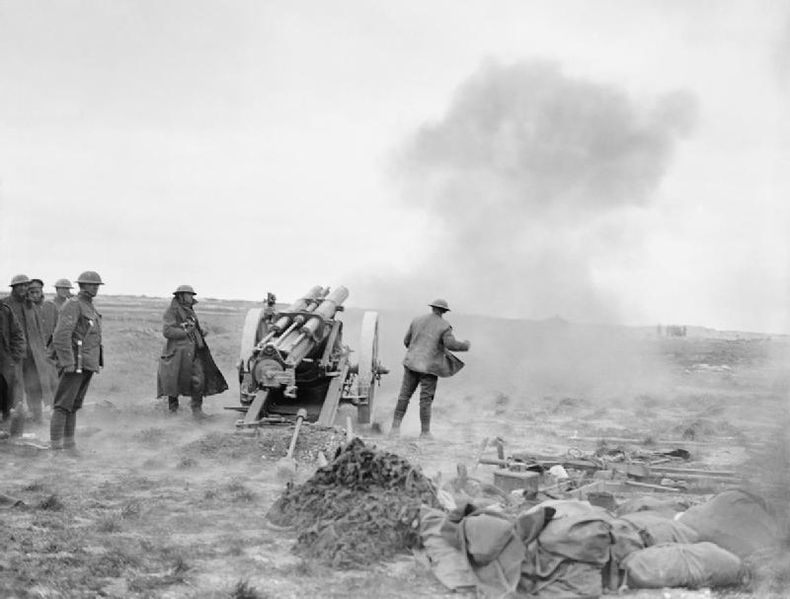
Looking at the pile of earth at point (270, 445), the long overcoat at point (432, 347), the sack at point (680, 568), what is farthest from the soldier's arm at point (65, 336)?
the sack at point (680, 568)

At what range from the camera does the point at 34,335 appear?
36.6ft

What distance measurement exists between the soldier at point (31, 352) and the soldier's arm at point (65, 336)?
6.84 ft

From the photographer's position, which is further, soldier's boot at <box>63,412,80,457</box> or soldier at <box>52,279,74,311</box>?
soldier at <box>52,279,74,311</box>

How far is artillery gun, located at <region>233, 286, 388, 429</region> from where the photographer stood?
404 inches

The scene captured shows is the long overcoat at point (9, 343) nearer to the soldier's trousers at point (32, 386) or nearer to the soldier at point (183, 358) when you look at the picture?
the soldier's trousers at point (32, 386)

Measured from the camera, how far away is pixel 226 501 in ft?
22.7

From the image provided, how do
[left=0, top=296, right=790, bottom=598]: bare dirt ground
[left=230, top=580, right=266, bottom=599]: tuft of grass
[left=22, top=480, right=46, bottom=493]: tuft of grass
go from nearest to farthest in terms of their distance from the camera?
[left=230, top=580, right=266, bottom=599]: tuft of grass
[left=0, top=296, right=790, bottom=598]: bare dirt ground
[left=22, top=480, right=46, bottom=493]: tuft of grass

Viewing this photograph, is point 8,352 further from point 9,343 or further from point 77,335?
point 77,335

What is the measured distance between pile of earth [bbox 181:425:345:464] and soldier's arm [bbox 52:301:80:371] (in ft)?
4.91

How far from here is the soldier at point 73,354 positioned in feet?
29.1

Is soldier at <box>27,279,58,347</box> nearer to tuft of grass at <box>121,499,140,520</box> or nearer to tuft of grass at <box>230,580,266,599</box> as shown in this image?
tuft of grass at <box>121,499,140,520</box>

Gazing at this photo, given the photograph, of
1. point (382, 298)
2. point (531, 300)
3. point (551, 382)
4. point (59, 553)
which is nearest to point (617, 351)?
point (531, 300)

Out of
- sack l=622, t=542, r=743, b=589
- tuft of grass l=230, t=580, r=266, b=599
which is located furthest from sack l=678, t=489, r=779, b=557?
tuft of grass l=230, t=580, r=266, b=599

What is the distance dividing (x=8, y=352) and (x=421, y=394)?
5.02m
